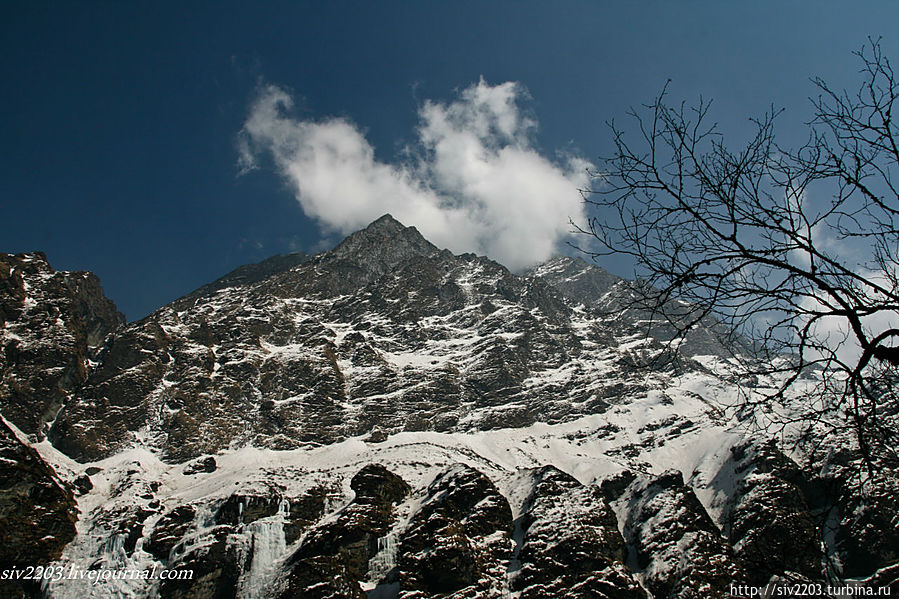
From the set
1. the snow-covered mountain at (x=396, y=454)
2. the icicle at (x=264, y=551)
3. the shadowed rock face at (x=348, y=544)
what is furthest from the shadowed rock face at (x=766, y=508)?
the icicle at (x=264, y=551)

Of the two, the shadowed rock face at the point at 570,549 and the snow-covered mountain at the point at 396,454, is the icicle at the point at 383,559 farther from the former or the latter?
the shadowed rock face at the point at 570,549

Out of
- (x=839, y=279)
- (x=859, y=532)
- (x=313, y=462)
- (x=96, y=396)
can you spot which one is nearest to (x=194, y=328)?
(x=96, y=396)

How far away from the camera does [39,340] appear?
9319 cm

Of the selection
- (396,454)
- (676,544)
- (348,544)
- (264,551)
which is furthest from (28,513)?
(676,544)

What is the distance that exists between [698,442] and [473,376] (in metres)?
50.1

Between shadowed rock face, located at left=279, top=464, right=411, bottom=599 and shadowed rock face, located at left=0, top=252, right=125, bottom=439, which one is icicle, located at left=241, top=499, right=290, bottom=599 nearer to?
shadowed rock face, located at left=279, top=464, right=411, bottom=599

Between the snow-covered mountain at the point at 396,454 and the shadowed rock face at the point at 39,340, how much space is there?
0.42m

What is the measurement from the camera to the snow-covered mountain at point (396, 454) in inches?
1375

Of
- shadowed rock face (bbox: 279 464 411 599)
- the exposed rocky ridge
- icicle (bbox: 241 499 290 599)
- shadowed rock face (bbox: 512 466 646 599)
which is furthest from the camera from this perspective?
the exposed rocky ridge

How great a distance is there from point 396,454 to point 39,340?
67252 millimetres

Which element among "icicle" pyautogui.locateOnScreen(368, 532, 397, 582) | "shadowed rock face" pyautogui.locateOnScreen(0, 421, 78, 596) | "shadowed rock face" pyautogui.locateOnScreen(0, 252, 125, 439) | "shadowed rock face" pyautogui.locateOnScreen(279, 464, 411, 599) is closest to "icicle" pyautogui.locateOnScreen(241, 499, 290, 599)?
"shadowed rock face" pyautogui.locateOnScreen(279, 464, 411, 599)

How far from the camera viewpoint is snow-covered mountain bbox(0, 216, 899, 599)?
115 ft

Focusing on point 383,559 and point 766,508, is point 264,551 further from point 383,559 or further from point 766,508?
point 766,508

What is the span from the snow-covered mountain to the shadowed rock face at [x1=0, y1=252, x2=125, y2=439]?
0.42 m
